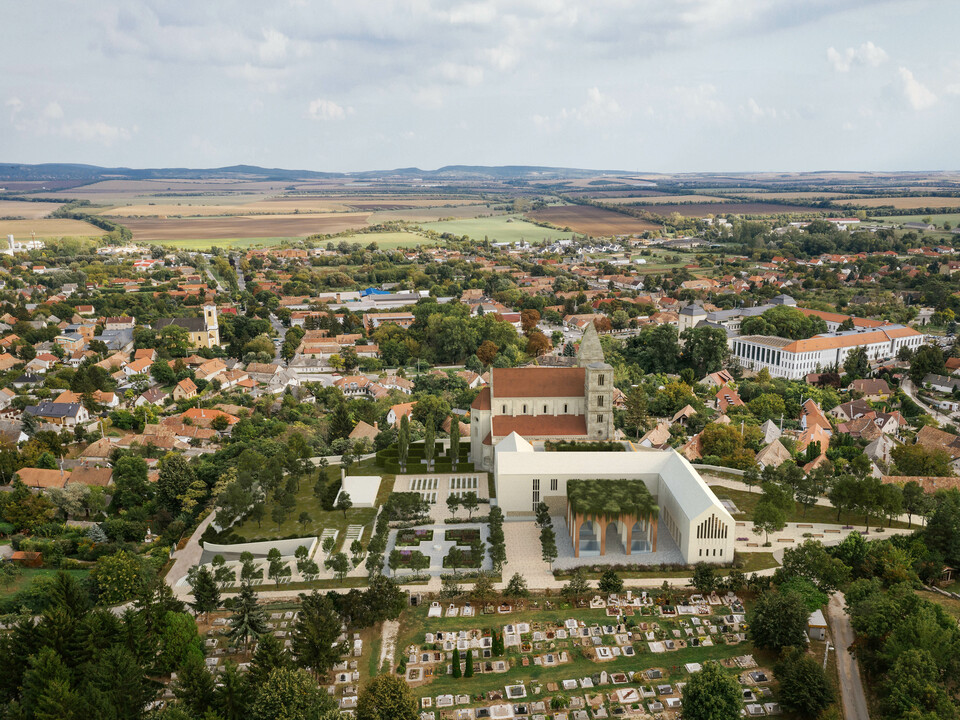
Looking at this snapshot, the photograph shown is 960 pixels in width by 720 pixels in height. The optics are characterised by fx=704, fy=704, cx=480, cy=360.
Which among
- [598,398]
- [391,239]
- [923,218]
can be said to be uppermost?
[923,218]

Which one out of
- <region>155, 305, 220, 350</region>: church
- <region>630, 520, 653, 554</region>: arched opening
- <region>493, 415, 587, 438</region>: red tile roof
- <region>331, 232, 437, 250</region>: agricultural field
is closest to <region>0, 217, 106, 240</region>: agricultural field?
<region>331, 232, 437, 250</region>: agricultural field

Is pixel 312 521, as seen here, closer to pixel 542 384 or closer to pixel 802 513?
pixel 542 384

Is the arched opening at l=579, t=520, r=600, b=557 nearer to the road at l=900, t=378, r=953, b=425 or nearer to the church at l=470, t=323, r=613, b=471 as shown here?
the church at l=470, t=323, r=613, b=471

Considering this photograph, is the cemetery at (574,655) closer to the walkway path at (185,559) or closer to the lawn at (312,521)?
the lawn at (312,521)

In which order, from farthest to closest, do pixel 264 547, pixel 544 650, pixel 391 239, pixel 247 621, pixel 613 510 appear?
1. pixel 391 239
2. pixel 264 547
3. pixel 613 510
4. pixel 247 621
5. pixel 544 650

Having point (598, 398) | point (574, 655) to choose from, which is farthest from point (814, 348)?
point (574, 655)

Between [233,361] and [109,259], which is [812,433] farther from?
[109,259]
